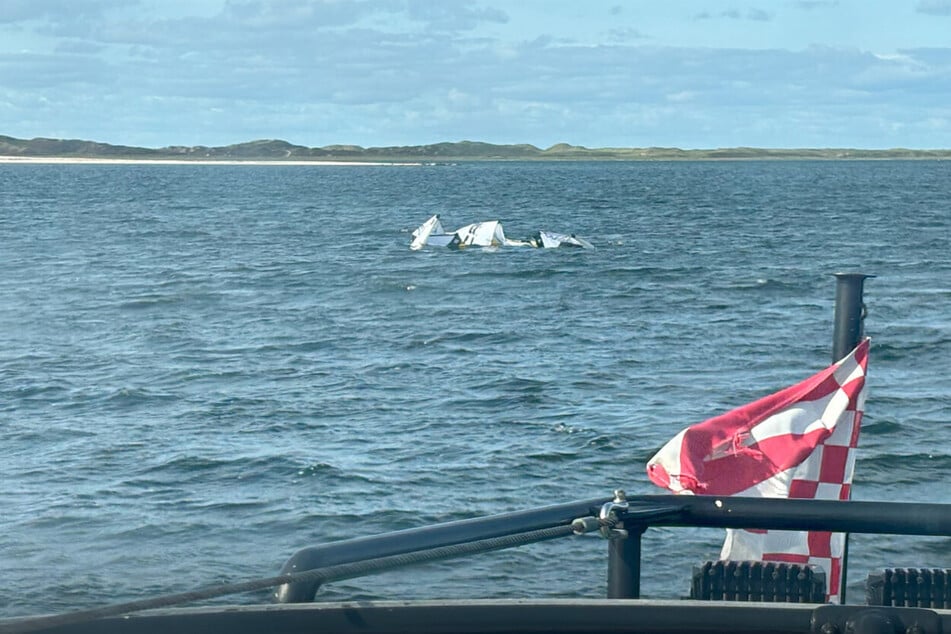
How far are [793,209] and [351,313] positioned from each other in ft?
203

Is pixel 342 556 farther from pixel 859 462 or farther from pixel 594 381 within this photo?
pixel 594 381

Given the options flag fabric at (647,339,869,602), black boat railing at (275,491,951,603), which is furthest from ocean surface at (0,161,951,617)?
black boat railing at (275,491,951,603)

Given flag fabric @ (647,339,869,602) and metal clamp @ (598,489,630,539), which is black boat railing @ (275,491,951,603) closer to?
metal clamp @ (598,489,630,539)

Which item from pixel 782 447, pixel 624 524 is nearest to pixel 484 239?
pixel 782 447

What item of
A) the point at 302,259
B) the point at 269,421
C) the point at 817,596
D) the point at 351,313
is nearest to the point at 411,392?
the point at 269,421

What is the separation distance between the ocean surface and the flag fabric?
4.91 metres

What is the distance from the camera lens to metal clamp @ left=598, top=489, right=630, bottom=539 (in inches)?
167

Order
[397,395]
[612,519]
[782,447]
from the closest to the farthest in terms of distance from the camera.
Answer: [612,519] < [782,447] < [397,395]

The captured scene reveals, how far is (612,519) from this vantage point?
4.25 meters

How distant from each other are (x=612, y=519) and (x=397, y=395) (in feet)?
60.0

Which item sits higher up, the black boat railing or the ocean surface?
the black boat railing

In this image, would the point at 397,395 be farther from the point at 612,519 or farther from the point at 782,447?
the point at 612,519

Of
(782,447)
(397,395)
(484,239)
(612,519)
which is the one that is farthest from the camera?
(484,239)

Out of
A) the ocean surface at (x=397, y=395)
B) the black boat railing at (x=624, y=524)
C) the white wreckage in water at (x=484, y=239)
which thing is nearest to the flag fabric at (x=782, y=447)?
the black boat railing at (x=624, y=524)
